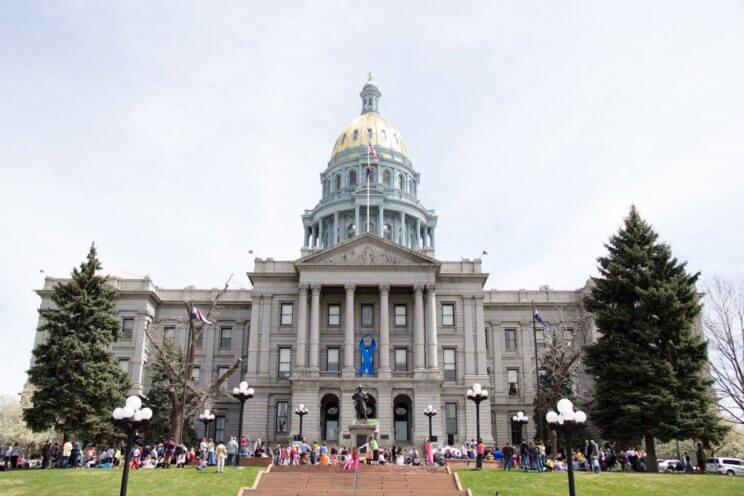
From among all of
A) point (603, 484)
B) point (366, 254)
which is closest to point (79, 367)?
point (366, 254)

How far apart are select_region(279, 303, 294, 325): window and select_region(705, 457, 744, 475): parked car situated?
31999mm

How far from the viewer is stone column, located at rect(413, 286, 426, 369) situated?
172 feet

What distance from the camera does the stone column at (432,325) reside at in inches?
2061

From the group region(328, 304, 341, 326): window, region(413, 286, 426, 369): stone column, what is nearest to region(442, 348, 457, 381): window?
region(413, 286, 426, 369): stone column

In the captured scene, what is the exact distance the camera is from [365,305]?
185 ft

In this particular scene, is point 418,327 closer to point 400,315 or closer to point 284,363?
point 400,315

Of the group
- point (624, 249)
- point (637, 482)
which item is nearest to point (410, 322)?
point (624, 249)

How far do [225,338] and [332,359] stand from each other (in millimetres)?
11682

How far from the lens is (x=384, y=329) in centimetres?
5341

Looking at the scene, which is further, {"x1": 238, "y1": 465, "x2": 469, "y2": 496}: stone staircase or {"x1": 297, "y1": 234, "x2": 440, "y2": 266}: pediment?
{"x1": 297, "y1": 234, "x2": 440, "y2": 266}: pediment

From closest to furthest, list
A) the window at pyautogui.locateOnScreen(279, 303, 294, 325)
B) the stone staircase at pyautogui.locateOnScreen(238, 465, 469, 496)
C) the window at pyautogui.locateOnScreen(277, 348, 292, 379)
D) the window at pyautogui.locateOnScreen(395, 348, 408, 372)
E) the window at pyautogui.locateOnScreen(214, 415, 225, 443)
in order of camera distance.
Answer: the stone staircase at pyautogui.locateOnScreen(238, 465, 469, 496) → the window at pyautogui.locateOnScreen(395, 348, 408, 372) → the window at pyautogui.locateOnScreen(277, 348, 292, 379) → the window at pyautogui.locateOnScreen(279, 303, 294, 325) → the window at pyautogui.locateOnScreen(214, 415, 225, 443)

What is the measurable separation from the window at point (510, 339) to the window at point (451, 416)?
11.2 meters

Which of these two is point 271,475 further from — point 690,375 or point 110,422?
point 690,375

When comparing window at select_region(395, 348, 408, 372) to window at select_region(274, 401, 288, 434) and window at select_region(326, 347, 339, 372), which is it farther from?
window at select_region(274, 401, 288, 434)
